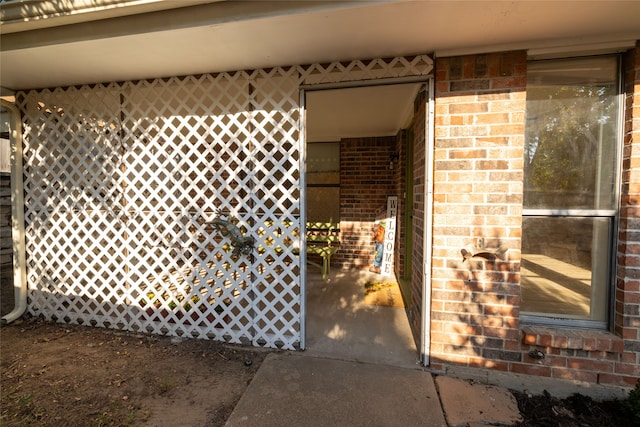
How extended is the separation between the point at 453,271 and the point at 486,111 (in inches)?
49.4

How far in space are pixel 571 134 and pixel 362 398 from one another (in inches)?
98.8

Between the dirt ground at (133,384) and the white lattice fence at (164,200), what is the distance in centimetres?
25

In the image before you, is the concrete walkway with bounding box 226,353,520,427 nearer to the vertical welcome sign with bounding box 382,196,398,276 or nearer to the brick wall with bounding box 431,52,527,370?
the brick wall with bounding box 431,52,527,370

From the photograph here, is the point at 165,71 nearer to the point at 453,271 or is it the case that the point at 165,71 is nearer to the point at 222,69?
the point at 222,69

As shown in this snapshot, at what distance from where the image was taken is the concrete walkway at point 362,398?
1.89 meters

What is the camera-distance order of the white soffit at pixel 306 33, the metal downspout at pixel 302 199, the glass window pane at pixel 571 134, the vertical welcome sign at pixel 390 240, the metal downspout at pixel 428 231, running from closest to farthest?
1. the white soffit at pixel 306 33
2. the glass window pane at pixel 571 134
3. the metal downspout at pixel 428 231
4. the metal downspout at pixel 302 199
5. the vertical welcome sign at pixel 390 240

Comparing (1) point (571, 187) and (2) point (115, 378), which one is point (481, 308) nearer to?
(1) point (571, 187)

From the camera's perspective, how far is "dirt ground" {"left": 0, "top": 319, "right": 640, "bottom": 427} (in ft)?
6.33

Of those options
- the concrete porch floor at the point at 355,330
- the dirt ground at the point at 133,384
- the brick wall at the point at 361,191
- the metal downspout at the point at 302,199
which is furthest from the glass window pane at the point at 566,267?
the brick wall at the point at 361,191

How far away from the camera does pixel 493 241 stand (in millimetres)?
2217

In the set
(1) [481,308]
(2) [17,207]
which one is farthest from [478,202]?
(2) [17,207]

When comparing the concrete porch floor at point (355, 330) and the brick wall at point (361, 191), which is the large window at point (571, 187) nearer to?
the concrete porch floor at point (355, 330)

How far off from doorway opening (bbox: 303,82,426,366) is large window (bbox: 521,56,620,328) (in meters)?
0.95

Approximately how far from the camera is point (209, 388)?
2.23 meters
